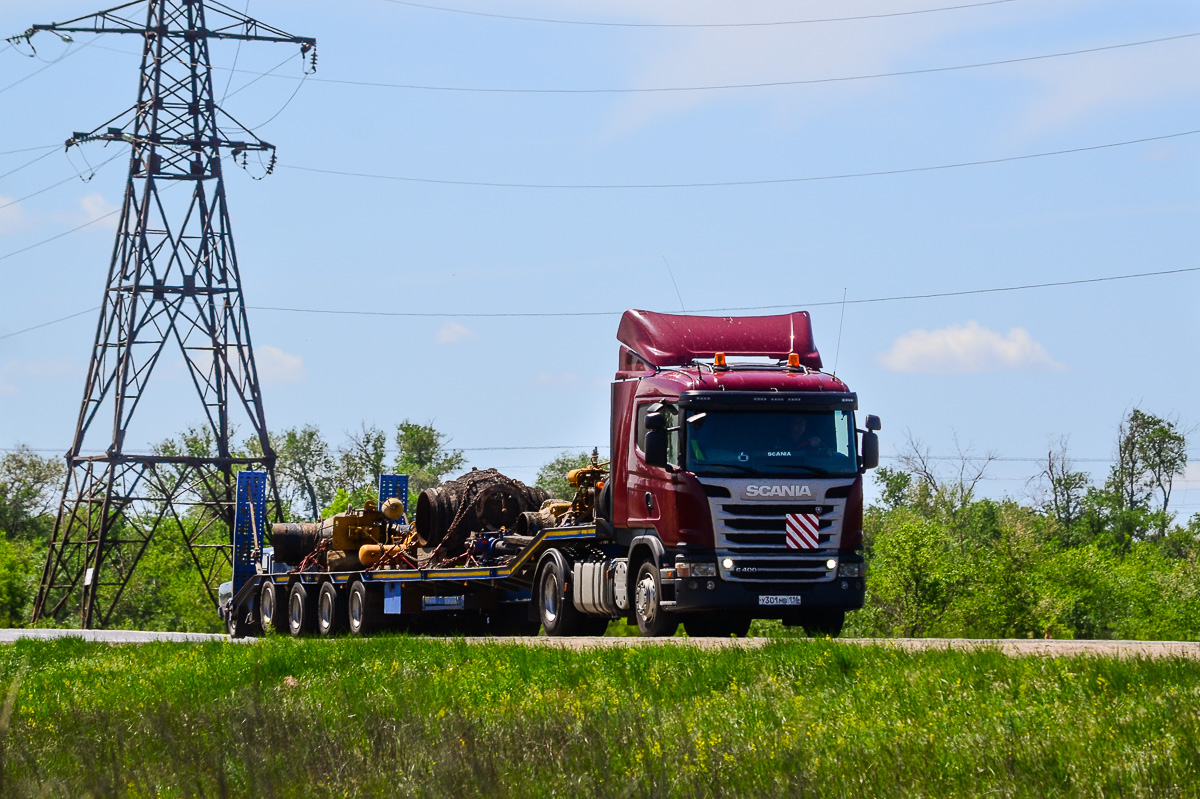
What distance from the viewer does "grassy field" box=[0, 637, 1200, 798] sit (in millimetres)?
7230

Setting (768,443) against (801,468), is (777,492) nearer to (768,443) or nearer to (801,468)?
(801,468)

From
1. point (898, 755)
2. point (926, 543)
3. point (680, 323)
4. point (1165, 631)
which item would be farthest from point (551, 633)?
point (1165, 631)

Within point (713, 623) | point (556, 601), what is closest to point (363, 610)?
point (556, 601)

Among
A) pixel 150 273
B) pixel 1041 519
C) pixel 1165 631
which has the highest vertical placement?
pixel 150 273

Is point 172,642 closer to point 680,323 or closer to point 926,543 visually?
point 680,323

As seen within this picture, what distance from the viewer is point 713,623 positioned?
19.7 meters

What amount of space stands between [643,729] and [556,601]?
12.4 m

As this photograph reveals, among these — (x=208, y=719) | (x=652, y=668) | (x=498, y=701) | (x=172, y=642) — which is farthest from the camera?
(x=172, y=642)

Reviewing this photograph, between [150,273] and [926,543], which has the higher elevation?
[150,273]

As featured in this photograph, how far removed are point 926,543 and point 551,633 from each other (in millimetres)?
46807

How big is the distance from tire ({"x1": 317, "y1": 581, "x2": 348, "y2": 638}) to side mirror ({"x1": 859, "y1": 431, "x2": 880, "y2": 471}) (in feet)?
35.1

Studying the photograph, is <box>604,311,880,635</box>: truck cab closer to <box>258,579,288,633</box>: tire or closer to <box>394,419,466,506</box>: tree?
<box>258,579,288,633</box>: tire

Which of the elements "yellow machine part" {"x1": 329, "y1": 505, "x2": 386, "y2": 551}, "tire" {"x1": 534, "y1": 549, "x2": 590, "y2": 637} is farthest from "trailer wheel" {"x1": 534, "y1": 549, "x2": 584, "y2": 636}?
"yellow machine part" {"x1": 329, "y1": 505, "x2": 386, "y2": 551}

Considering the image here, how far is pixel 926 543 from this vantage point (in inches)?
2574
